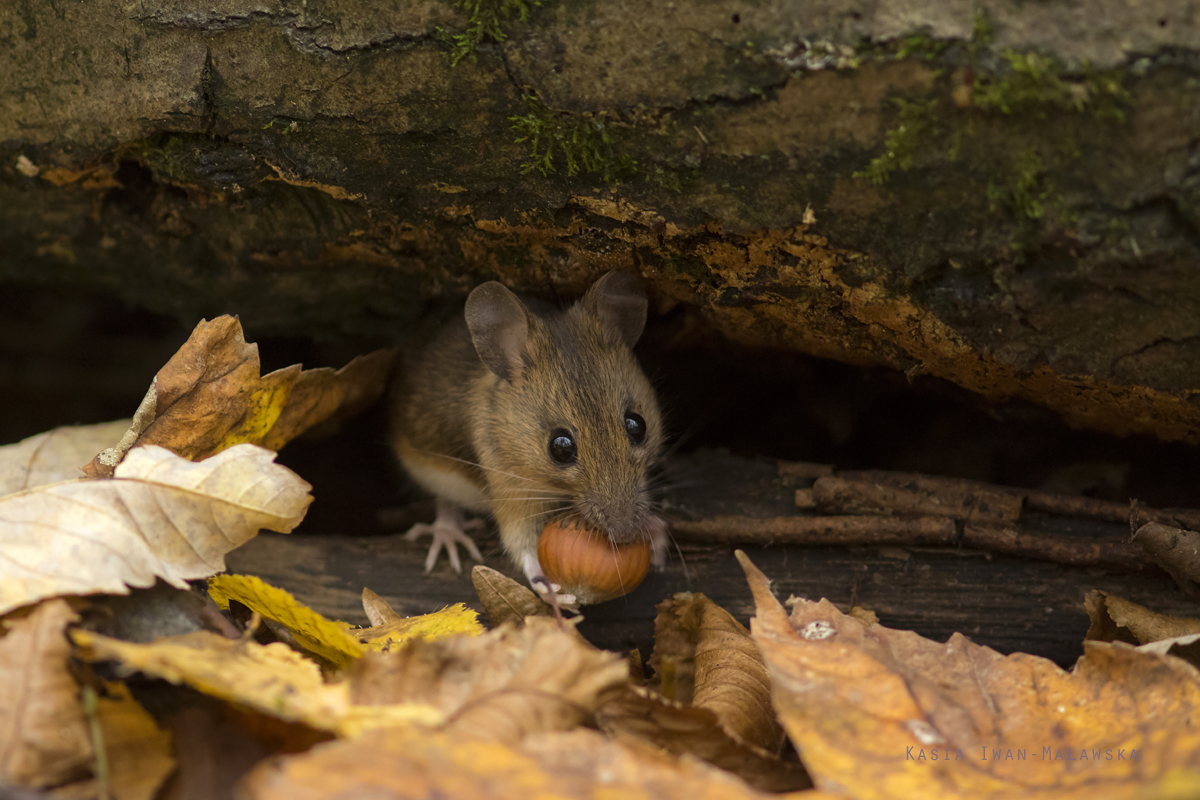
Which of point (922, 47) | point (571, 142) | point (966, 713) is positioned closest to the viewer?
point (966, 713)

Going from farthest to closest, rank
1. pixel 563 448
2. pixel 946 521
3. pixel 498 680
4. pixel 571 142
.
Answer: pixel 563 448 < pixel 946 521 < pixel 571 142 < pixel 498 680

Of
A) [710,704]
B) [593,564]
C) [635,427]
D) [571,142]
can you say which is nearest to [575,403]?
[635,427]

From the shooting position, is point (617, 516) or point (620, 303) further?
point (620, 303)

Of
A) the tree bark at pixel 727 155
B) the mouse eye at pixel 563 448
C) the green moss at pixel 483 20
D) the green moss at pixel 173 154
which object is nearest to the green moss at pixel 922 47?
the tree bark at pixel 727 155

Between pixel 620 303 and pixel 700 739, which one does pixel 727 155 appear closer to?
pixel 620 303

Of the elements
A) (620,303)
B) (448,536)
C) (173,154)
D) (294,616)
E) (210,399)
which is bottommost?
(448,536)

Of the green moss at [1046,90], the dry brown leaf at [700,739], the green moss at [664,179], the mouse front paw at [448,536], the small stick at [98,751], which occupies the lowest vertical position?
the mouse front paw at [448,536]

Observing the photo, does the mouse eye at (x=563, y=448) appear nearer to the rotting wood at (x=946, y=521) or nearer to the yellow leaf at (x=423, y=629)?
the rotting wood at (x=946, y=521)
